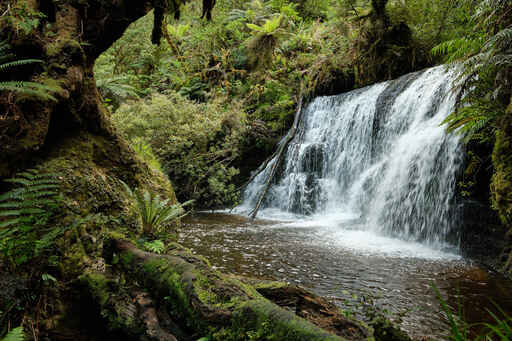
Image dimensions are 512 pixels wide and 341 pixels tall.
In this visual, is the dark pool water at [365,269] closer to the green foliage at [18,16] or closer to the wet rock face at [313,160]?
the wet rock face at [313,160]

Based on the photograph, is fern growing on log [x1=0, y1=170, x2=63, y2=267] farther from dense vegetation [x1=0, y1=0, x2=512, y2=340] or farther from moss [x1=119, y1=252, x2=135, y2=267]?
moss [x1=119, y1=252, x2=135, y2=267]

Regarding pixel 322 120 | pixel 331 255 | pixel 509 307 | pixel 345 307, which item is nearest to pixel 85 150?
pixel 345 307

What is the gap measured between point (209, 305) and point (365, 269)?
11.6ft

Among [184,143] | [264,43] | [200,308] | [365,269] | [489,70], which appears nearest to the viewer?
[200,308]

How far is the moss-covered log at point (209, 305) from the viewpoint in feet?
5.42

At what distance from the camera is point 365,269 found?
4.69 meters

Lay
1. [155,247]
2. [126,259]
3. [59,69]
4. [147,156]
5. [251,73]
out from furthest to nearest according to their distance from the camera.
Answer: [251,73] < [147,156] < [59,69] < [155,247] < [126,259]

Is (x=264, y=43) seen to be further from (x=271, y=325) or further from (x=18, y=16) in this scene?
(x=271, y=325)

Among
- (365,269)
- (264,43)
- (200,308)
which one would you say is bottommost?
(365,269)

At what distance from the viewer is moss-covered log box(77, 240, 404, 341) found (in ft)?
5.42

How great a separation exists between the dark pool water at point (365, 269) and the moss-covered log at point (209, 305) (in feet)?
2.77

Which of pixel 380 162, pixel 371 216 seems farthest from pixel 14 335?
pixel 380 162

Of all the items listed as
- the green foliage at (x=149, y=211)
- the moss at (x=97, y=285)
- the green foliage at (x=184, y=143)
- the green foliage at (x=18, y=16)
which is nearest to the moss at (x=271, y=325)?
the moss at (x=97, y=285)

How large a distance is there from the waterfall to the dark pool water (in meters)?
0.79
